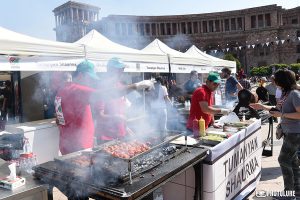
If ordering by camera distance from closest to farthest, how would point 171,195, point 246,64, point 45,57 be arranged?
point 171,195
point 45,57
point 246,64

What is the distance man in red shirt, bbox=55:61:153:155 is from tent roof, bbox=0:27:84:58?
171cm

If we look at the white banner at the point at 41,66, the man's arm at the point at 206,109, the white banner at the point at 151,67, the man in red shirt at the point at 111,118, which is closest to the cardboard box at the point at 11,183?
the man in red shirt at the point at 111,118

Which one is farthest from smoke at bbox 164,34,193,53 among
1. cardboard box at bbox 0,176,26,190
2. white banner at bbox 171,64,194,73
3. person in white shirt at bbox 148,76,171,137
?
cardboard box at bbox 0,176,26,190

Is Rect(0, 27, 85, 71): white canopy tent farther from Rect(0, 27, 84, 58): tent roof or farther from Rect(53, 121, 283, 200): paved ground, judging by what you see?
Rect(53, 121, 283, 200): paved ground

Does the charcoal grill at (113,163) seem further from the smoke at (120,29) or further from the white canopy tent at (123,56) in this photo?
the white canopy tent at (123,56)

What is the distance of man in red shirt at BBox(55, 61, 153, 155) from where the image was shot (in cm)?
270

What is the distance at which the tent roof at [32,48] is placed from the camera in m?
4.05

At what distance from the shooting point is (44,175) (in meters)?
2.32

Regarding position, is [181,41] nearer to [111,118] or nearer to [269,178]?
[269,178]

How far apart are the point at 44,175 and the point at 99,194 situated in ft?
1.85

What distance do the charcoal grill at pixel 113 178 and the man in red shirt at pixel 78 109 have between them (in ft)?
1.11

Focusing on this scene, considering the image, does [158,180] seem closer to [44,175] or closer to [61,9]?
[44,175]

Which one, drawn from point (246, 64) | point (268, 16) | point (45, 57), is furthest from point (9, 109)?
point (268, 16)

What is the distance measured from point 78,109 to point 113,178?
943 millimetres
